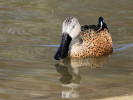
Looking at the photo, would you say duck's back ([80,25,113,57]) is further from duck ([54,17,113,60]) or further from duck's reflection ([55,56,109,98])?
duck's reflection ([55,56,109,98])

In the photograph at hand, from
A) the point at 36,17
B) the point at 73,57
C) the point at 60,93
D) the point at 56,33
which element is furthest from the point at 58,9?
the point at 60,93

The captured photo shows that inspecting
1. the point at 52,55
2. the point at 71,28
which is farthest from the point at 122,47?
the point at 52,55

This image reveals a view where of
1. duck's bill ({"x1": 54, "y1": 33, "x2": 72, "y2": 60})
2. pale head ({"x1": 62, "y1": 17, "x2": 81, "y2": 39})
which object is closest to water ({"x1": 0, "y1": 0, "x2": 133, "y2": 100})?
duck's bill ({"x1": 54, "y1": 33, "x2": 72, "y2": 60})

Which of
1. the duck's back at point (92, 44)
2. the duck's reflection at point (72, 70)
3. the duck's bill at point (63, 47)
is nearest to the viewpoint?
the duck's reflection at point (72, 70)

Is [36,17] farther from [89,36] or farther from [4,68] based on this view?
[4,68]

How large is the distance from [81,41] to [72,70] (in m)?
1.26

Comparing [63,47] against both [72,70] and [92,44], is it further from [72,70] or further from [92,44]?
[92,44]

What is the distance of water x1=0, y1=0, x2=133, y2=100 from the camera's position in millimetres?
5695

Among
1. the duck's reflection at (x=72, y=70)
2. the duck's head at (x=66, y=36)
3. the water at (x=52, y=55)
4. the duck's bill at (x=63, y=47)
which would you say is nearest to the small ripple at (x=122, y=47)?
the water at (x=52, y=55)

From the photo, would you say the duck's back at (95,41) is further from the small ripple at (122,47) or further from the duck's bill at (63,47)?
the duck's bill at (63,47)

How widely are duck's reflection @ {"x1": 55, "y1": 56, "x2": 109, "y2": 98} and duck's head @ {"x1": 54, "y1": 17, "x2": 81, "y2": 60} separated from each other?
19 cm

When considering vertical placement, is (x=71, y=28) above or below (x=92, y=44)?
above

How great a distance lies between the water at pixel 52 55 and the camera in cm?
570

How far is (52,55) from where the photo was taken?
8.02 meters
